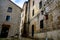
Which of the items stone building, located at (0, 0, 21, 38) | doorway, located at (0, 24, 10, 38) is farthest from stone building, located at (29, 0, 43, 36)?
doorway, located at (0, 24, 10, 38)

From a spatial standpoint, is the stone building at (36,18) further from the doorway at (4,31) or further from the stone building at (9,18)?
the doorway at (4,31)

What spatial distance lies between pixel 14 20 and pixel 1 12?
9.61ft

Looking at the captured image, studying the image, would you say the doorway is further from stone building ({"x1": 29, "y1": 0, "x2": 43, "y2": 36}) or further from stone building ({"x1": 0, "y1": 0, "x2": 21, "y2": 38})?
stone building ({"x1": 29, "y1": 0, "x2": 43, "y2": 36})

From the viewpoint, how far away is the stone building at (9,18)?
1422 cm

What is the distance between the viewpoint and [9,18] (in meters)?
14.9

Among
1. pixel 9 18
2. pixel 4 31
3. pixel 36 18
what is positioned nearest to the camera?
pixel 36 18

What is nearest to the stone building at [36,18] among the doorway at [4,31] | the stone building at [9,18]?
the stone building at [9,18]

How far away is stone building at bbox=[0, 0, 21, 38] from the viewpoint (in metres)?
14.2

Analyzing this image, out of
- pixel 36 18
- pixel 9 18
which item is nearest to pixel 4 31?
pixel 9 18

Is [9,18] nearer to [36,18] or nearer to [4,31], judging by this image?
[4,31]

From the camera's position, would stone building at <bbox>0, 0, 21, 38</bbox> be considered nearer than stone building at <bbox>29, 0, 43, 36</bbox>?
No

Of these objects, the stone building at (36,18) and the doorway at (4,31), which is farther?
the doorway at (4,31)

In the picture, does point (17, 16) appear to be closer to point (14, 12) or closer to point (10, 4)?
point (14, 12)

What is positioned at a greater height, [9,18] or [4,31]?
[9,18]
